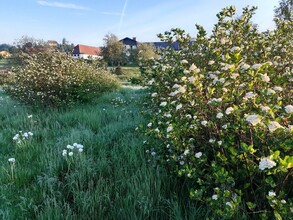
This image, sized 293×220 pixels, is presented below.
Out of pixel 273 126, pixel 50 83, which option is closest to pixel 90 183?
pixel 273 126

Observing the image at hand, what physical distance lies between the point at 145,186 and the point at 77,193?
675mm

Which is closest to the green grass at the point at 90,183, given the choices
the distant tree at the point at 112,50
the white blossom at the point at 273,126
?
the white blossom at the point at 273,126

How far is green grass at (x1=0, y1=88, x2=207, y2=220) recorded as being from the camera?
6.66 ft

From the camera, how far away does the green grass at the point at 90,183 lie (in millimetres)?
2031

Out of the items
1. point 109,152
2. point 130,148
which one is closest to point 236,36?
point 130,148

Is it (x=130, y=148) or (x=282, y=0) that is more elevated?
(x=282, y=0)

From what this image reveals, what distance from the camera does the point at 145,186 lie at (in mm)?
2232

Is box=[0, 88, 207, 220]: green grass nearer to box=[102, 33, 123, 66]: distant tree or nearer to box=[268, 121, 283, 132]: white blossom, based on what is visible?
box=[268, 121, 283, 132]: white blossom

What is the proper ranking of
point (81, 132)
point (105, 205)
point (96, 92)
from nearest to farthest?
point (105, 205) → point (81, 132) → point (96, 92)

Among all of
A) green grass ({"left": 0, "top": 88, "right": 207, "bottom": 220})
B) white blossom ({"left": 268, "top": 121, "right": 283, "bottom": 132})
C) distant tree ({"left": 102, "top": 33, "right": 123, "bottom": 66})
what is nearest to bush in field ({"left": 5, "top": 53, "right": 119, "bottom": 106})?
green grass ({"left": 0, "top": 88, "right": 207, "bottom": 220})

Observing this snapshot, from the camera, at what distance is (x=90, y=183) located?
2.44m

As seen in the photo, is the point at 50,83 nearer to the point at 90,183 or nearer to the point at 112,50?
the point at 90,183

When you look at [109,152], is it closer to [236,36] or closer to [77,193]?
[77,193]

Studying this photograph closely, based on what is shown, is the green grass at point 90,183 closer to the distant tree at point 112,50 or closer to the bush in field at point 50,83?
the bush in field at point 50,83
